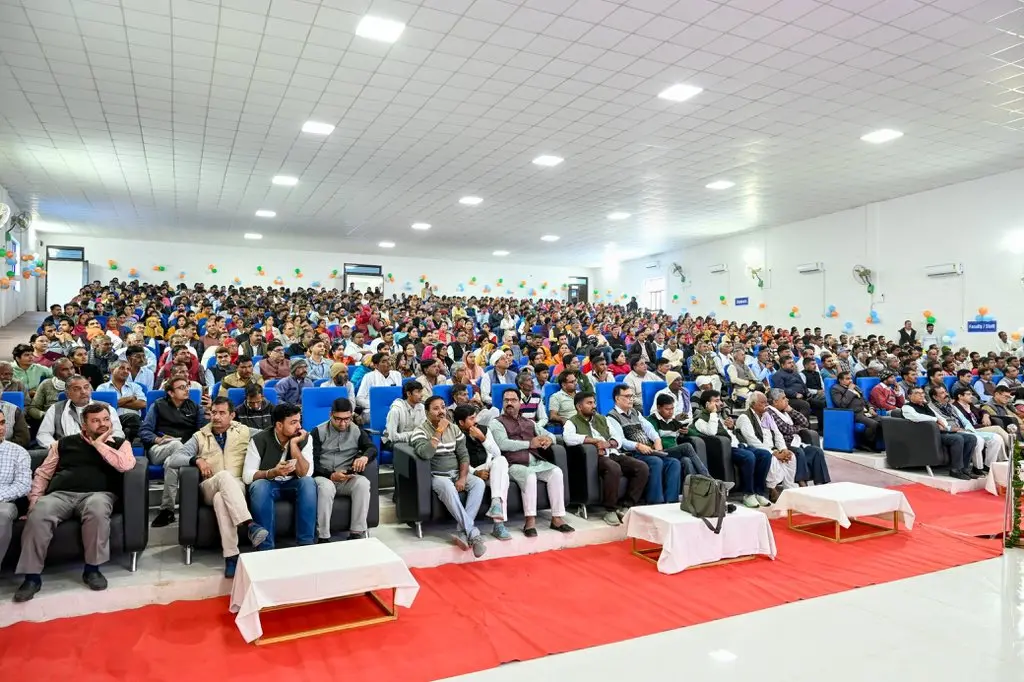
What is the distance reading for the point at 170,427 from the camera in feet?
14.8

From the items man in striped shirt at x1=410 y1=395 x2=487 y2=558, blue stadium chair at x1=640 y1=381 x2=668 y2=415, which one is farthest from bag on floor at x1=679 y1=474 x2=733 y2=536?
blue stadium chair at x1=640 y1=381 x2=668 y2=415

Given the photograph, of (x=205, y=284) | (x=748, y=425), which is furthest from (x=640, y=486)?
(x=205, y=284)

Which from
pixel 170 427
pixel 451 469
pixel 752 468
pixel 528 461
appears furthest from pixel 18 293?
pixel 752 468

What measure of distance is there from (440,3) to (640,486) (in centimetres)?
415

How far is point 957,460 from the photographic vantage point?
655cm

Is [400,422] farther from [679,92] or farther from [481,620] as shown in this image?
[679,92]

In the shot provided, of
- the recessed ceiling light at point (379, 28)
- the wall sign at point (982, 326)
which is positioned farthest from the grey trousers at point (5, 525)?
the wall sign at point (982, 326)

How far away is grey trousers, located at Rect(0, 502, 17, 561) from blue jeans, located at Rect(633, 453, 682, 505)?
3.90 meters

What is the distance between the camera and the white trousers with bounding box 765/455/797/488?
5.49m

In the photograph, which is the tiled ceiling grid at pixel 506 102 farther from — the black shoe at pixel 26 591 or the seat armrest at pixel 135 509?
the black shoe at pixel 26 591

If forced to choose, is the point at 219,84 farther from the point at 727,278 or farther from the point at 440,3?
the point at 727,278

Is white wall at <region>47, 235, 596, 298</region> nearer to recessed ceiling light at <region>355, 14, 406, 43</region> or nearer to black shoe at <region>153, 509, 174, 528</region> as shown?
recessed ceiling light at <region>355, 14, 406, 43</region>

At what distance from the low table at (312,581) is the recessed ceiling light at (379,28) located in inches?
172

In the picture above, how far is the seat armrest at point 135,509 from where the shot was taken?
3.49 meters
